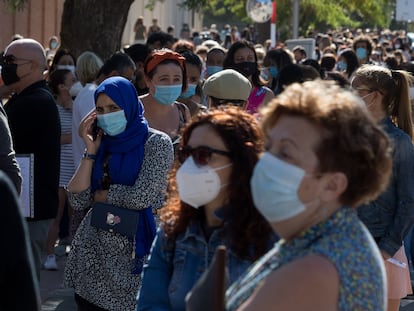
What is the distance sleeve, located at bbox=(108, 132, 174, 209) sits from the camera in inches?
207

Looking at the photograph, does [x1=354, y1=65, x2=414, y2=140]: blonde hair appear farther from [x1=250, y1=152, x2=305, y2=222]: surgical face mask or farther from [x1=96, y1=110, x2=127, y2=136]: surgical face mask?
[x1=250, y1=152, x2=305, y2=222]: surgical face mask

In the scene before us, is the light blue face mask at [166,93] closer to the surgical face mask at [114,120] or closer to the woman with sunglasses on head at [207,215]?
the surgical face mask at [114,120]

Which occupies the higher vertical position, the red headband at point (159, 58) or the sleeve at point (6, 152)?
the red headband at point (159, 58)

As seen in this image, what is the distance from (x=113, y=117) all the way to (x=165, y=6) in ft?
163

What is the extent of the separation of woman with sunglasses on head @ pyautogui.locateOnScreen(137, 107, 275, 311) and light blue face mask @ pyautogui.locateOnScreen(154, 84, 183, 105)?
2.99 metres

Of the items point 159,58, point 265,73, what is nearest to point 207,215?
point 159,58

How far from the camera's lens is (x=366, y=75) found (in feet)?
18.7

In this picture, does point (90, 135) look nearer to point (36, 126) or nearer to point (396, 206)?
point (36, 126)

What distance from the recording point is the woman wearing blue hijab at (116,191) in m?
5.24

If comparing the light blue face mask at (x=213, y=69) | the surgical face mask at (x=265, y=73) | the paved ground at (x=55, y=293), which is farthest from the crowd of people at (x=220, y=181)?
the surgical face mask at (x=265, y=73)

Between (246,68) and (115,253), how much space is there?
4247 mm

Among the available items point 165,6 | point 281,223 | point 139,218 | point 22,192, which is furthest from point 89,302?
point 165,6

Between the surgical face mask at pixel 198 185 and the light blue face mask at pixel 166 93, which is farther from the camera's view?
the light blue face mask at pixel 166 93

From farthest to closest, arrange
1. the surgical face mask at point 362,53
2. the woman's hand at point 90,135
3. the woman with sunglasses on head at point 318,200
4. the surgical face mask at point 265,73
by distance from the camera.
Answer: the surgical face mask at point 362,53 < the surgical face mask at point 265,73 < the woman's hand at point 90,135 < the woman with sunglasses on head at point 318,200
